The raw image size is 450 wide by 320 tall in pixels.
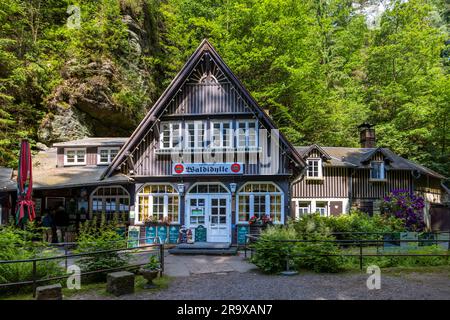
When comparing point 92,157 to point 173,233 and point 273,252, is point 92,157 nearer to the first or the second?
point 173,233

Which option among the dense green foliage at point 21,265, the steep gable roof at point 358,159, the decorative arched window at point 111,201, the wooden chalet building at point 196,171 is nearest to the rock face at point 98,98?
the wooden chalet building at point 196,171

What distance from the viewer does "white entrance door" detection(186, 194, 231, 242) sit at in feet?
56.2

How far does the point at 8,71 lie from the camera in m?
23.3

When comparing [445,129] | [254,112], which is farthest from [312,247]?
[445,129]

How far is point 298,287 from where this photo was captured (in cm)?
869

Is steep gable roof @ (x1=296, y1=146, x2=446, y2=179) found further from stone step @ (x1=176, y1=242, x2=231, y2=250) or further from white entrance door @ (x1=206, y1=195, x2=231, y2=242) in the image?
stone step @ (x1=176, y1=242, x2=231, y2=250)

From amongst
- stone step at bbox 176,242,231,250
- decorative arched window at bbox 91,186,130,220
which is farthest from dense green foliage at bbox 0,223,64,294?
decorative arched window at bbox 91,186,130,220

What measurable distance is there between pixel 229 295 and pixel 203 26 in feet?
89.6

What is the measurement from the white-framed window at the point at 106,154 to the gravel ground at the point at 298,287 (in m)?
12.2

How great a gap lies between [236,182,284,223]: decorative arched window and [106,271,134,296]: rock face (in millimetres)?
9376

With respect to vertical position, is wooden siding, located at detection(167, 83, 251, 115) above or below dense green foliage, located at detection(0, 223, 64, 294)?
above

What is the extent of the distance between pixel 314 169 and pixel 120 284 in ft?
62.2

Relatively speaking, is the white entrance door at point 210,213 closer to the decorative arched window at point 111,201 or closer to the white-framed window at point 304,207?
the decorative arched window at point 111,201

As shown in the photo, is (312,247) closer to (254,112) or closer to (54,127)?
(254,112)
